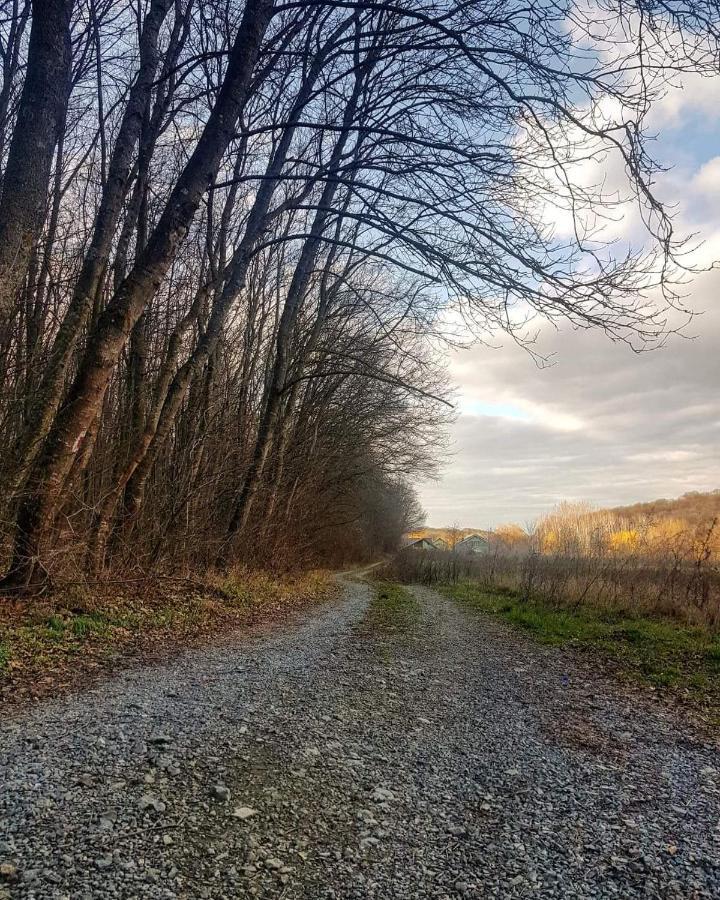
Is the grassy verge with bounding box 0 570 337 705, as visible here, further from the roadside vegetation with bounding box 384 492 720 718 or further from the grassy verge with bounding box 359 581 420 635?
the roadside vegetation with bounding box 384 492 720 718

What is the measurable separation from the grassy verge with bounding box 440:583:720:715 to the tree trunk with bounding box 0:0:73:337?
8.60m

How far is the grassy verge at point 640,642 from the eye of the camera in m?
6.29

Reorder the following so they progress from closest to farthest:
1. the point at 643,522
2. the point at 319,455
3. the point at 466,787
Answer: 1. the point at 466,787
2. the point at 319,455
3. the point at 643,522

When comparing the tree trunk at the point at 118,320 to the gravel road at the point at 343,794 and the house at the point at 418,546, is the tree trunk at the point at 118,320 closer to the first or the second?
the gravel road at the point at 343,794

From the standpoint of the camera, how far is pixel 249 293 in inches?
602

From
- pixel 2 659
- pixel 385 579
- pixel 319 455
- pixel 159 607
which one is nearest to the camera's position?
pixel 2 659

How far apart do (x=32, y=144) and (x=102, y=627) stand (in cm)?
538

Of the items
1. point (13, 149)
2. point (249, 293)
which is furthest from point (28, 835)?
point (249, 293)

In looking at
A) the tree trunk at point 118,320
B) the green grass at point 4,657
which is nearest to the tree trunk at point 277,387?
the tree trunk at point 118,320

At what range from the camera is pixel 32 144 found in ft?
19.0

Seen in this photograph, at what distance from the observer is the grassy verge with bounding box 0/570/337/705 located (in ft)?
14.9

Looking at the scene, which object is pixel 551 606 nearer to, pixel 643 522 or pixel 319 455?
pixel 319 455

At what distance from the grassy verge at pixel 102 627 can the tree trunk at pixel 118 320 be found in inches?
22.9

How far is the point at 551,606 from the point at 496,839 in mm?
10811
